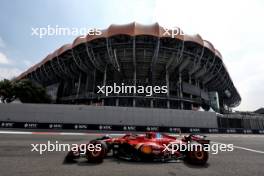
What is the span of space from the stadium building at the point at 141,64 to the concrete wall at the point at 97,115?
1226 centimetres

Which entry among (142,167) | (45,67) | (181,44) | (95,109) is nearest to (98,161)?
(142,167)

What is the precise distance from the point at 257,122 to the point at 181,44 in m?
21.8

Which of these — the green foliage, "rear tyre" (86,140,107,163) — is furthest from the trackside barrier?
the green foliage

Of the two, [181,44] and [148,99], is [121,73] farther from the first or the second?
[181,44]

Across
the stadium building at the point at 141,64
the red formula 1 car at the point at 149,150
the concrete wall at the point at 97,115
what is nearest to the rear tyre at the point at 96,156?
the red formula 1 car at the point at 149,150

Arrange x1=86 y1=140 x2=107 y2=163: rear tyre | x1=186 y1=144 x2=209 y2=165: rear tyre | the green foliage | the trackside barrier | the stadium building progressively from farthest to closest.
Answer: the green foliage → the stadium building → the trackside barrier → x1=186 y1=144 x2=209 y2=165: rear tyre → x1=86 y1=140 x2=107 y2=163: rear tyre

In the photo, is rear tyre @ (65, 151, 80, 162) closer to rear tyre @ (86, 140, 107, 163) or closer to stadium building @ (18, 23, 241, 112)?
rear tyre @ (86, 140, 107, 163)

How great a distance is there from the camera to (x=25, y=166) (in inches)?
194

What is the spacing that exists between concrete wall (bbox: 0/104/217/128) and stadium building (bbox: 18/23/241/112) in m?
12.3

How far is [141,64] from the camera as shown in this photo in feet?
147

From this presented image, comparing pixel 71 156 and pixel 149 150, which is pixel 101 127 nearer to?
pixel 71 156

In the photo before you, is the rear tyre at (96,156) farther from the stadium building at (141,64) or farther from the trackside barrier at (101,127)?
the stadium building at (141,64)

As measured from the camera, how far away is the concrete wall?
2627cm

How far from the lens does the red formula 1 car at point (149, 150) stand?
5.52m
